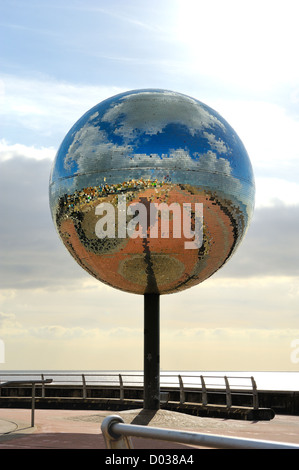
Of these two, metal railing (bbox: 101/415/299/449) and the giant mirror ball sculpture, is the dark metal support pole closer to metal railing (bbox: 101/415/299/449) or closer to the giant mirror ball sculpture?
the giant mirror ball sculpture

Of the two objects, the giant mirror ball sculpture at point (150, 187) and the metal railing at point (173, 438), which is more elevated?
the giant mirror ball sculpture at point (150, 187)

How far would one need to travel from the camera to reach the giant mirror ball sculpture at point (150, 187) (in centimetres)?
1071

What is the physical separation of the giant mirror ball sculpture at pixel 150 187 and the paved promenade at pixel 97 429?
288 centimetres

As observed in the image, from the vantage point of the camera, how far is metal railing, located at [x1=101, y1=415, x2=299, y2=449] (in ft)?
8.39

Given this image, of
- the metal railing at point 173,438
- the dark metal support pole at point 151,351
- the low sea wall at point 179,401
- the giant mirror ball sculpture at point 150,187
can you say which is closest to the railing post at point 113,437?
the metal railing at point 173,438

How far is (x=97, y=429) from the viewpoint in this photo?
12188mm

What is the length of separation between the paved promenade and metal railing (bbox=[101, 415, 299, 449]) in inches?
242

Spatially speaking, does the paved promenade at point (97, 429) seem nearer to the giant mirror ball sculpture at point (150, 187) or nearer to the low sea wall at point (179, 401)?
the low sea wall at point (179, 401)

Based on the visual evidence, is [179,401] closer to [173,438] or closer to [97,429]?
[97,429]

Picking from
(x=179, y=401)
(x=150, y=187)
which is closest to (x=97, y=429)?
(x=150, y=187)

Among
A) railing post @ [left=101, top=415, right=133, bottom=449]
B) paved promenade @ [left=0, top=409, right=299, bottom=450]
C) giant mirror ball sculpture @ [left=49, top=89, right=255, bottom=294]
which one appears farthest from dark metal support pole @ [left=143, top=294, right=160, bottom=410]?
railing post @ [left=101, top=415, right=133, bottom=449]

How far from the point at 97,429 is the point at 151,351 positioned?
2.06 meters

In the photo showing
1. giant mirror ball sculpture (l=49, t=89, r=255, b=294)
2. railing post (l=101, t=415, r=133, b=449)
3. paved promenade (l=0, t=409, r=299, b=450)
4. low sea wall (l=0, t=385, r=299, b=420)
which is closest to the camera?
railing post (l=101, t=415, r=133, b=449)
